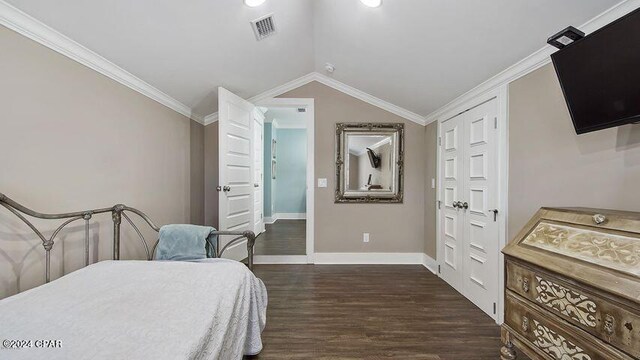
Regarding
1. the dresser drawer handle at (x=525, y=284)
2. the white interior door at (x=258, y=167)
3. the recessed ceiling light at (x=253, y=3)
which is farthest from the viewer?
the white interior door at (x=258, y=167)

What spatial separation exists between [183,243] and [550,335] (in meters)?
2.08

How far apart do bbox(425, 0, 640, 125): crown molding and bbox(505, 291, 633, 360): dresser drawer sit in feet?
4.89

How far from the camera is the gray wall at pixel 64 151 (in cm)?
129

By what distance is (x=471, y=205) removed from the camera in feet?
7.98

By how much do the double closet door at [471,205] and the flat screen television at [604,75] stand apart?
862mm

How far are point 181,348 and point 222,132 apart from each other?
2.36 meters

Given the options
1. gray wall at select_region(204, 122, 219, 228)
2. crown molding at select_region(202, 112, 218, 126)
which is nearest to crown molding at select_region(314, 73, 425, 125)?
crown molding at select_region(202, 112, 218, 126)

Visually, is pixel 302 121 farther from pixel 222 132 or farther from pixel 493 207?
pixel 493 207

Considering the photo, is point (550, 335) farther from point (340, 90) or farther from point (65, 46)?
point (340, 90)

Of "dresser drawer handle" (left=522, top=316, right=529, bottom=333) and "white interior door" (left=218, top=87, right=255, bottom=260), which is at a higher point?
"white interior door" (left=218, top=87, right=255, bottom=260)

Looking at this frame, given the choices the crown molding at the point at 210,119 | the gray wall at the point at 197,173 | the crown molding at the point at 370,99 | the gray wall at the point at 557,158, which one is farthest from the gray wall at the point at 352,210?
the gray wall at the point at 557,158

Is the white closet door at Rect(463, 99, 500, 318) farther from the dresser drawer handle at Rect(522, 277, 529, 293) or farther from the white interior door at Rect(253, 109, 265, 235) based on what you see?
the white interior door at Rect(253, 109, 265, 235)

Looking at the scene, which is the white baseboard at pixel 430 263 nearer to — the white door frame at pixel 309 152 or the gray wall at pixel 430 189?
the gray wall at pixel 430 189

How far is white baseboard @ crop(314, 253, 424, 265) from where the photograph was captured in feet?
11.4
